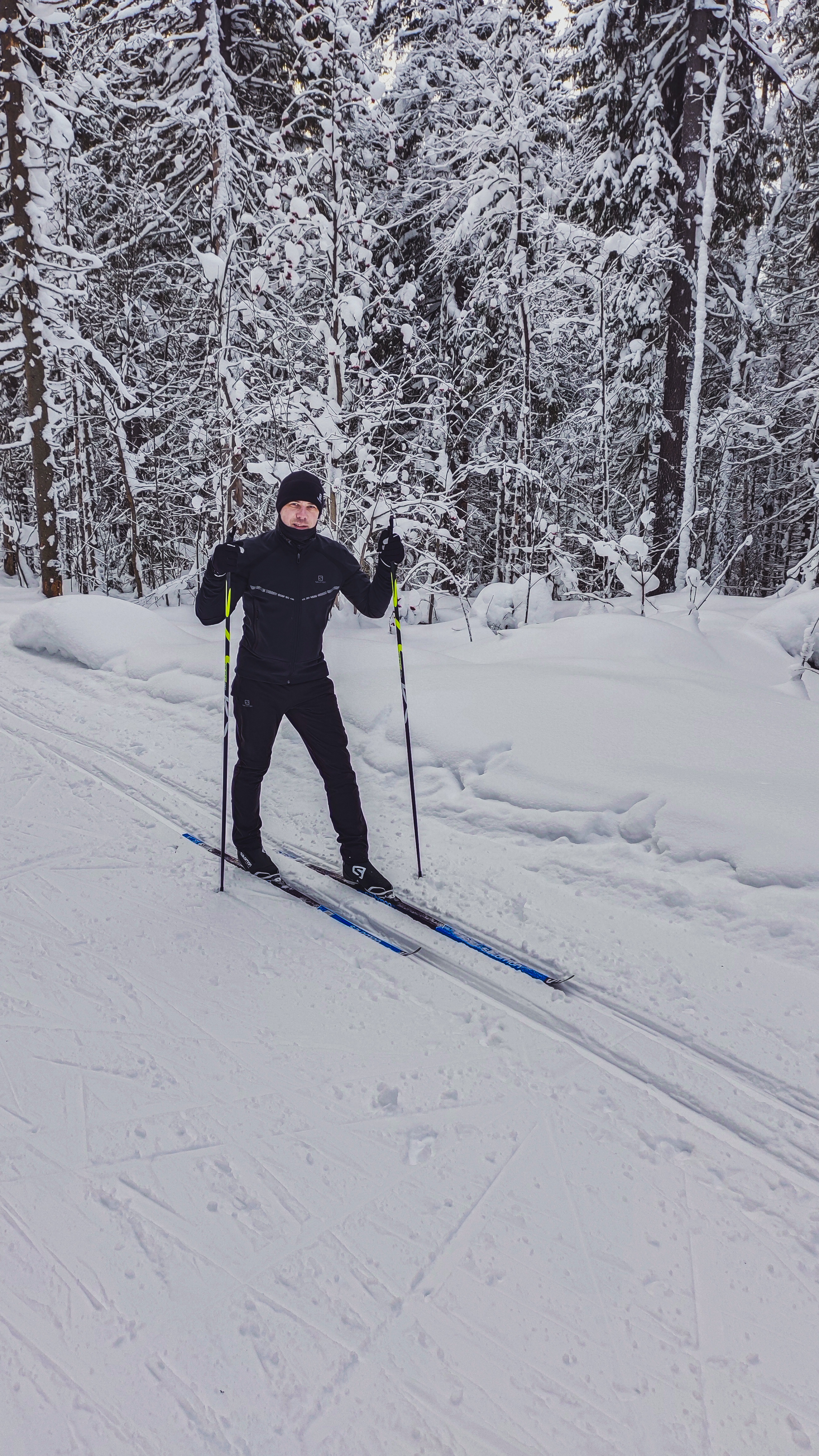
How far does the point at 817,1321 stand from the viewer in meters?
1.96

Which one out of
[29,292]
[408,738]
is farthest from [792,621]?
[29,292]

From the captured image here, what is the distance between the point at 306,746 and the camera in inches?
174

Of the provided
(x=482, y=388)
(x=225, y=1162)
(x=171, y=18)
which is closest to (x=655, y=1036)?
(x=225, y=1162)

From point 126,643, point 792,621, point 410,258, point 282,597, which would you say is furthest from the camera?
point 410,258

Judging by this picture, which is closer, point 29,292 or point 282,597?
point 282,597

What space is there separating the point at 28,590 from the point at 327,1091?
17855 millimetres

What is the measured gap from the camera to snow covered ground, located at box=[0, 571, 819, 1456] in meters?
1.78

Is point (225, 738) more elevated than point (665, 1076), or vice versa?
point (225, 738)

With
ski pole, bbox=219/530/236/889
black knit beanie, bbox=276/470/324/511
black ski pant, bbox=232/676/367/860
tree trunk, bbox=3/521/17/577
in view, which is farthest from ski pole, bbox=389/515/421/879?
tree trunk, bbox=3/521/17/577

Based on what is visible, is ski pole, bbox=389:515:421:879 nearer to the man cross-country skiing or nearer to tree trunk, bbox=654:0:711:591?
the man cross-country skiing

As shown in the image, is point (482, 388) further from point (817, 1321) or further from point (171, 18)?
point (817, 1321)

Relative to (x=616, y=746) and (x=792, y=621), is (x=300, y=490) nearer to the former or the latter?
(x=616, y=746)

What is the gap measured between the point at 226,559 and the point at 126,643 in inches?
209

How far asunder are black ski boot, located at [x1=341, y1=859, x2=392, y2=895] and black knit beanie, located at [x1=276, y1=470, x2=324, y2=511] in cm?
206
